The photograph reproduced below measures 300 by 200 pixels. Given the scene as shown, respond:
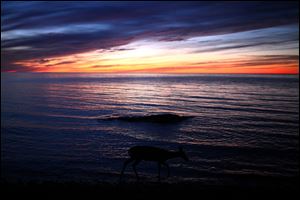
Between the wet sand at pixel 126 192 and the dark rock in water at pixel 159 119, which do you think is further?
the dark rock in water at pixel 159 119

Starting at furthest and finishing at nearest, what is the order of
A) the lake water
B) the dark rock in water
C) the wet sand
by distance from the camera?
the dark rock in water < the lake water < the wet sand

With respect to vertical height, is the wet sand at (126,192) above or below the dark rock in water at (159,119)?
below

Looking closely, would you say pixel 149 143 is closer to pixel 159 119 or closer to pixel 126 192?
pixel 159 119

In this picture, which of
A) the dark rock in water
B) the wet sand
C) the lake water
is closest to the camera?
the wet sand

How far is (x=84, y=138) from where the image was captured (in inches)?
922

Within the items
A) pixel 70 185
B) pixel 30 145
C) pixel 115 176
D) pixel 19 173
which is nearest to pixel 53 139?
pixel 30 145

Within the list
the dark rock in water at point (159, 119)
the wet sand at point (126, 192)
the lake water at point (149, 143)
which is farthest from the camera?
the dark rock in water at point (159, 119)

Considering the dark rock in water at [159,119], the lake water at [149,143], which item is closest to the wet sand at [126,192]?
the lake water at [149,143]

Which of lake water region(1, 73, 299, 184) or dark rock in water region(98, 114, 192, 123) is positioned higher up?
dark rock in water region(98, 114, 192, 123)

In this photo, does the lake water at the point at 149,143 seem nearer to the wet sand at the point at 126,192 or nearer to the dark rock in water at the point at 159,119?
the dark rock in water at the point at 159,119

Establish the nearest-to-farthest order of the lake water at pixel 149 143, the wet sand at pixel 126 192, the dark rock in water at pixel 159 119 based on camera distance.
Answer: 1. the wet sand at pixel 126 192
2. the lake water at pixel 149 143
3. the dark rock in water at pixel 159 119

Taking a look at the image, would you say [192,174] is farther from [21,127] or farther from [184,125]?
[21,127]

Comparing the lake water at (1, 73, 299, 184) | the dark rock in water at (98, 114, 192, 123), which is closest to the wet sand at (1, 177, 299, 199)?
the lake water at (1, 73, 299, 184)

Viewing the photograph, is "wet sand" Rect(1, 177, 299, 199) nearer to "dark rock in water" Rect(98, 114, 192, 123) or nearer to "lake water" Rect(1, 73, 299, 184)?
"lake water" Rect(1, 73, 299, 184)
